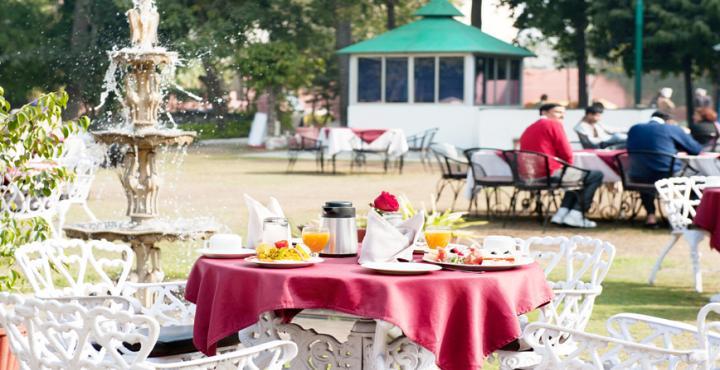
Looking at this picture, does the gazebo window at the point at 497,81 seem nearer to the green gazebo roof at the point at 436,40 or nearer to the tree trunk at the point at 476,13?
the green gazebo roof at the point at 436,40

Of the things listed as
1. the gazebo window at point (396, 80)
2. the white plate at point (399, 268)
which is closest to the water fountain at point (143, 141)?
the white plate at point (399, 268)

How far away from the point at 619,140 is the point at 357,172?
6.88m

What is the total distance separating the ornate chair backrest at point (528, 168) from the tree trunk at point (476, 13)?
27.3 meters

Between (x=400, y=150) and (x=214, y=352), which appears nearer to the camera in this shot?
(x=214, y=352)

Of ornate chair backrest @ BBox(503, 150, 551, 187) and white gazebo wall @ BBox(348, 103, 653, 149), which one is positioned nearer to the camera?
ornate chair backrest @ BBox(503, 150, 551, 187)

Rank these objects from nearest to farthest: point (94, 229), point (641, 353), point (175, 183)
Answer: point (641, 353) → point (94, 229) → point (175, 183)

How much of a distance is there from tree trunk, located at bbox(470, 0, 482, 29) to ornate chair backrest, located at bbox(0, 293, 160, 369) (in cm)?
3726

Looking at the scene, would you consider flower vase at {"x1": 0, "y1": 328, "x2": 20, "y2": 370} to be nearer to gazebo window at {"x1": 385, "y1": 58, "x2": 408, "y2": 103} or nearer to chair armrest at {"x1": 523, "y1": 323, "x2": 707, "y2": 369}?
chair armrest at {"x1": 523, "y1": 323, "x2": 707, "y2": 369}

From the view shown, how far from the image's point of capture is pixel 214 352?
5145mm

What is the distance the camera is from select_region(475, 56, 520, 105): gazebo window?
34.1m

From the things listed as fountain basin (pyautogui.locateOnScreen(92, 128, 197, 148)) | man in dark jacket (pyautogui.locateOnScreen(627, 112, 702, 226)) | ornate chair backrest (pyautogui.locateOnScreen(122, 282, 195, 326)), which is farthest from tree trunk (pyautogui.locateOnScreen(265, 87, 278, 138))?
ornate chair backrest (pyautogui.locateOnScreen(122, 282, 195, 326))

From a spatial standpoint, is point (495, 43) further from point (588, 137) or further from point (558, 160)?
point (558, 160)

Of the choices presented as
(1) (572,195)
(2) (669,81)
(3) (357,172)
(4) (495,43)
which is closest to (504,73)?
(4) (495,43)

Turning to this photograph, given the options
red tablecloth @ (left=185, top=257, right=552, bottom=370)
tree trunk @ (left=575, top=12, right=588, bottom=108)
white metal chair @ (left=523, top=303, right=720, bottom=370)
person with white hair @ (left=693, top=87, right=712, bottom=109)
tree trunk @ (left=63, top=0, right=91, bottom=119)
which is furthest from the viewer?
tree trunk @ (left=63, top=0, right=91, bottom=119)
